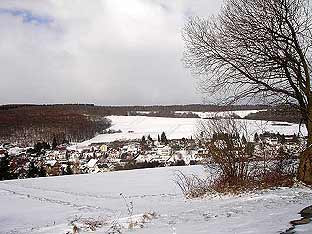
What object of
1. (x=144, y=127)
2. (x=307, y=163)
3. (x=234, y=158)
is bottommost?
(x=144, y=127)

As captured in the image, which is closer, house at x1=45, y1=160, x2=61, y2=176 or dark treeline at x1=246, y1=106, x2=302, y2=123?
dark treeline at x1=246, y1=106, x2=302, y2=123

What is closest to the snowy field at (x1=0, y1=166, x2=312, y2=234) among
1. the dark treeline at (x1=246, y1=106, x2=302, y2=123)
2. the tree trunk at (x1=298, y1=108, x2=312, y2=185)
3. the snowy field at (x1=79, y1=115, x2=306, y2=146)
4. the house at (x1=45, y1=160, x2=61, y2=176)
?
the tree trunk at (x1=298, y1=108, x2=312, y2=185)

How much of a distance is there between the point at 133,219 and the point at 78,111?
14479 centimetres

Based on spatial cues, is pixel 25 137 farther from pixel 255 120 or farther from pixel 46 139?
pixel 255 120

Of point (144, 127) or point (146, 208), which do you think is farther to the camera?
point (144, 127)

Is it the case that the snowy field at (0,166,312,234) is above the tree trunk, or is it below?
below

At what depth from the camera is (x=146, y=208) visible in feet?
48.0

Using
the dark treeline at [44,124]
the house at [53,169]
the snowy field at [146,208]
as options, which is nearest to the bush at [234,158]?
the snowy field at [146,208]

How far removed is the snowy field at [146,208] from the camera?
7.58m

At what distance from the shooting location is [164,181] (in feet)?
92.7

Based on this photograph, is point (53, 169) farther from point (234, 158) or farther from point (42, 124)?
point (42, 124)

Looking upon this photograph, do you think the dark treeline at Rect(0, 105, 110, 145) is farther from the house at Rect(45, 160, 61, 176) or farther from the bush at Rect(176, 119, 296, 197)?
the bush at Rect(176, 119, 296, 197)

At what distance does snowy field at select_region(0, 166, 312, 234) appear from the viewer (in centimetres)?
758

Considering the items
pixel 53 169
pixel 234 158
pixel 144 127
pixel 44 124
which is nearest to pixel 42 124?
pixel 44 124
